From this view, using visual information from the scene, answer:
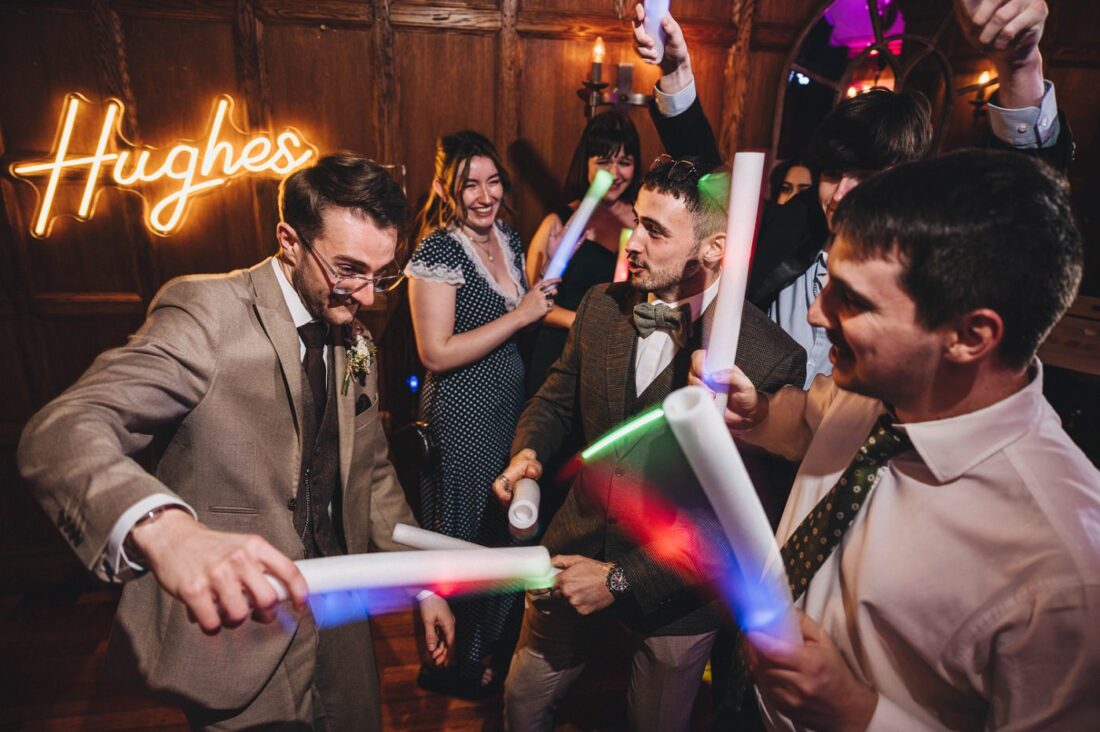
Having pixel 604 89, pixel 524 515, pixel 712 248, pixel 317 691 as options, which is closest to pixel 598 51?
pixel 604 89

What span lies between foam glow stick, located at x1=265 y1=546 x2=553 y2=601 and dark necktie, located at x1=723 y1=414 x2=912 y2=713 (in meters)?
0.60

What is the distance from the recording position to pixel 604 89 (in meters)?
3.61

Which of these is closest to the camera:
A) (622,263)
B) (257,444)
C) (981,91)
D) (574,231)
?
(257,444)

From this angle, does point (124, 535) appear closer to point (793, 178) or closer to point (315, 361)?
point (315, 361)

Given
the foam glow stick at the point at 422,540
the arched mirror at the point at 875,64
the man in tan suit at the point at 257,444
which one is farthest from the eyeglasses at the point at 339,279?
the arched mirror at the point at 875,64

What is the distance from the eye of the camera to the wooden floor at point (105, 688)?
270 cm

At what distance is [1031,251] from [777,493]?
4.95 ft

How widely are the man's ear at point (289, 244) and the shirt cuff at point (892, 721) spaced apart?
5.74ft

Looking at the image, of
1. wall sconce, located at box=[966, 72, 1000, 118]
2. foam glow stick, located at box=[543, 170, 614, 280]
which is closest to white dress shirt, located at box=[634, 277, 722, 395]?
foam glow stick, located at box=[543, 170, 614, 280]

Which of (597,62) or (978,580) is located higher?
(597,62)

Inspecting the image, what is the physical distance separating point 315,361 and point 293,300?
0.63 feet

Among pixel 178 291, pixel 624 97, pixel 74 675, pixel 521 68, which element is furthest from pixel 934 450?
pixel 74 675

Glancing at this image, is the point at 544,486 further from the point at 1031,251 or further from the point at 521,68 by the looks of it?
the point at 521,68

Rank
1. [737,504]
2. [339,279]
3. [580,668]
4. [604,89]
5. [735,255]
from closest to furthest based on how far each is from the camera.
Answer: [737,504], [735,255], [339,279], [580,668], [604,89]
